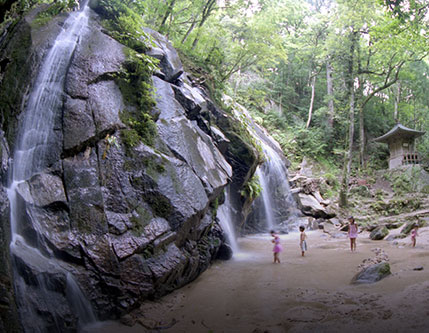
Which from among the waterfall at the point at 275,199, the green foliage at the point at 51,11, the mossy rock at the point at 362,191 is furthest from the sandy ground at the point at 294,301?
the mossy rock at the point at 362,191

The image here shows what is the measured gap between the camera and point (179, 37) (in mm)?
15016

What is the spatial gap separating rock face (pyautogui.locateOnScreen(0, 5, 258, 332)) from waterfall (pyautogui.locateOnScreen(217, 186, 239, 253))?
1518 millimetres

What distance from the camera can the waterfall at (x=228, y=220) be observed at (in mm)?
10252

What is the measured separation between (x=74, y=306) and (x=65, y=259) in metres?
0.76

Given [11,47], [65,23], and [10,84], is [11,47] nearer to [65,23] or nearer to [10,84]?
[10,84]

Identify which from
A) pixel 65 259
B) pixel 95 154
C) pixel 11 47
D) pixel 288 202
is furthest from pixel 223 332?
pixel 288 202

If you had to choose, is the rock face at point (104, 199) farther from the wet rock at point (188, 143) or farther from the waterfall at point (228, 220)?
the waterfall at point (228, 220)

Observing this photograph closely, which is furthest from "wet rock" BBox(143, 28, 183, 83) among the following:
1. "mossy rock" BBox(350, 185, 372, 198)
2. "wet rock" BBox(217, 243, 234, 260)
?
"mossy rock" BBox(350, 185, 372, 198)

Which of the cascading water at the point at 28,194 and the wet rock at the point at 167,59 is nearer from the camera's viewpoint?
the cascading water at the point at 28,194

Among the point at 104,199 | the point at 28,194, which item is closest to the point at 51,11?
the point at 28,194

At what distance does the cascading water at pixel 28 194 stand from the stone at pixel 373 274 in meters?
5.22

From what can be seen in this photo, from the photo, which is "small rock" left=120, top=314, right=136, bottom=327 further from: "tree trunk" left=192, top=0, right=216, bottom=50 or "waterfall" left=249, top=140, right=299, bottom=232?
"tree trunk" left=192, top=0, right=216, bottom=50

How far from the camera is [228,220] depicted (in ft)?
36.3

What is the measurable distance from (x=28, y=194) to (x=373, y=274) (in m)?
6.81
